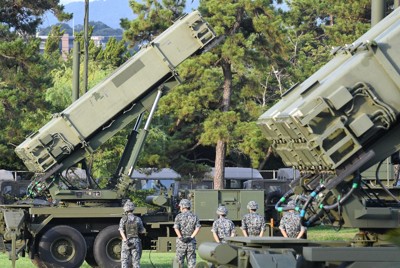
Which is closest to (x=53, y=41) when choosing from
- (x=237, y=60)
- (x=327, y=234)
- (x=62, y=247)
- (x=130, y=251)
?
(x=237, y=60)

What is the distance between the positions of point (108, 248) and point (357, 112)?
40.8 ft

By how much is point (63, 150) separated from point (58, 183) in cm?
103

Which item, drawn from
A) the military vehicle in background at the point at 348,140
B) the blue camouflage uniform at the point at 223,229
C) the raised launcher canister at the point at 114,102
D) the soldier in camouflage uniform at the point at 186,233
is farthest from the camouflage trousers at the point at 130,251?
the military vehicle in background at the point at 348,140

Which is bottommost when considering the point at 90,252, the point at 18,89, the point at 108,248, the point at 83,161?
the point at 108,248

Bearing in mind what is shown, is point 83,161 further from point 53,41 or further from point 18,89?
point 53,41

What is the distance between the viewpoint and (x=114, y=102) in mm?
24969

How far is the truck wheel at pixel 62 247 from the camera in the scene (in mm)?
24344

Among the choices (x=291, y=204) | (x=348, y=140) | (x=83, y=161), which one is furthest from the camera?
(x=83, y=161)

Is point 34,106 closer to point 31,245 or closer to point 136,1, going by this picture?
point 136,1

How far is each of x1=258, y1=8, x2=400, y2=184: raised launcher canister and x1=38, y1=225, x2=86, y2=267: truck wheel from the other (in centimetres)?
1173

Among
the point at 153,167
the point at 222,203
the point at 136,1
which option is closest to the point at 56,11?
the point at 136,1

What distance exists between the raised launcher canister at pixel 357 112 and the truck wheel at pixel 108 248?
461 inches

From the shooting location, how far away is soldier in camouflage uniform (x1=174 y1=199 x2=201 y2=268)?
65.8 feet

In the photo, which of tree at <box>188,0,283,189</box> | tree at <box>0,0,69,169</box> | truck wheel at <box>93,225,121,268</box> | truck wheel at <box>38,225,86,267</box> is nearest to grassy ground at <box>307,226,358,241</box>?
tree at <box>188,0,283,189</box>
